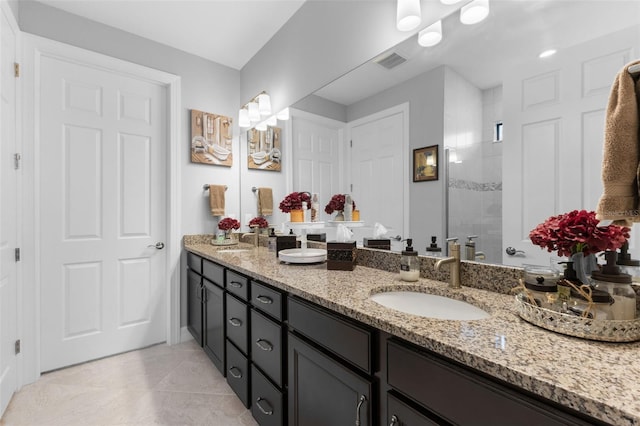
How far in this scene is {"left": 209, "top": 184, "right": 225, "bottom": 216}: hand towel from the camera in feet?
9.08

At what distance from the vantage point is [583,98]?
89cm

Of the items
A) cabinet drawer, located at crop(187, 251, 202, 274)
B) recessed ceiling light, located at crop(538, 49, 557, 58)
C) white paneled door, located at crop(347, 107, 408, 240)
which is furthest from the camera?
cabinet drawer, located at crop(187, 251, 202, 274)

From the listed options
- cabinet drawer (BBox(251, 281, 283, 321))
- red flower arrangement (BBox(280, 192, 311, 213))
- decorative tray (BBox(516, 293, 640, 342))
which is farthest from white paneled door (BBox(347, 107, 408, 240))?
decorative tray (BBox(516, 293, 640, 342))

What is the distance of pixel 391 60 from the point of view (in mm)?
1521

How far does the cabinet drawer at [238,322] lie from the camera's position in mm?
1576

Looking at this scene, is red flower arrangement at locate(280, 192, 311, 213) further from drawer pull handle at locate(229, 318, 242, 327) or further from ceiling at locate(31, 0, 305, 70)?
ceiling at locate(31, 0, 305, 70)

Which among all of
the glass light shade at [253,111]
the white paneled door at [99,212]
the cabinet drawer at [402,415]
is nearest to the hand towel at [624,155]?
the cabinet drawer at [402,415]

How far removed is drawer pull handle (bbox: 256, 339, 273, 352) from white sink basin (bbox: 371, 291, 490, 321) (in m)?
0.56

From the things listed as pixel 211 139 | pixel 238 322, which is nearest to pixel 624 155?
pixel 238 322

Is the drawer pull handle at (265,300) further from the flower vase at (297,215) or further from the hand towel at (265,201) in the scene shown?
the hand towel at (265,201)

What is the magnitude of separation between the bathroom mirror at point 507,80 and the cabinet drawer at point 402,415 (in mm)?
662

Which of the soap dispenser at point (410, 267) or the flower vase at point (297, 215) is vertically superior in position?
the flower vase at point (297, 215)

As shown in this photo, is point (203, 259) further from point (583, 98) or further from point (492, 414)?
point (583, 98)

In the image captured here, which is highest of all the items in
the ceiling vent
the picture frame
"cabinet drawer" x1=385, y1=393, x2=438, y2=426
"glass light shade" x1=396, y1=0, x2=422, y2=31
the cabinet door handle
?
"glass light shade" x1=396, y1=0, x2=422, y2=31
